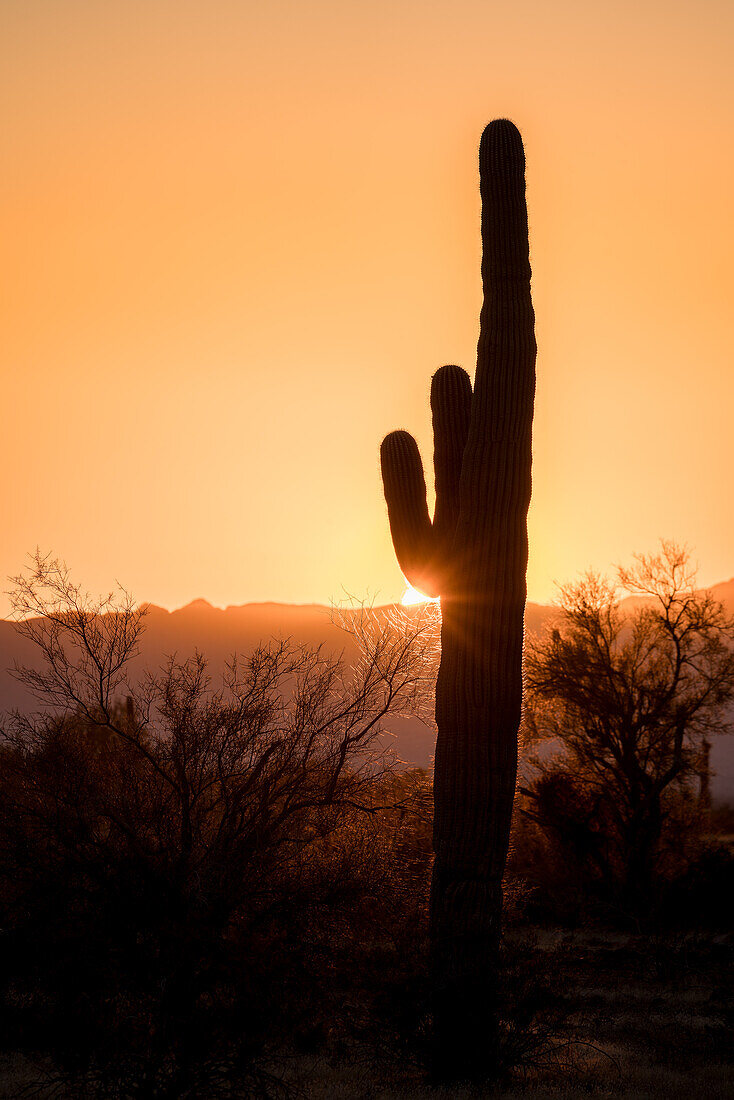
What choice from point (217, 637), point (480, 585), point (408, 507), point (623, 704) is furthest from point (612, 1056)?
point (217, 637)

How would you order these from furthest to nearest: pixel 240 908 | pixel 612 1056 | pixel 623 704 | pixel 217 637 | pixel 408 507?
pixel 217 637 < pixel 623 704 < pixel 408 507 < pixel 612 1056 < pixel 240 908

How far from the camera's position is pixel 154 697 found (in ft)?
33.1

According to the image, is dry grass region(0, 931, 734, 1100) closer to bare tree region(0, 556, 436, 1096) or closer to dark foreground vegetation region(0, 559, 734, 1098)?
dark foreground vegetation region(0, 559, 734, 1098)

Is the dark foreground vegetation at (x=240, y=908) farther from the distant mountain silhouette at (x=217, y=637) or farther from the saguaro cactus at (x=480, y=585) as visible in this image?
the distant mountain silhouette at (x=217, y=637)

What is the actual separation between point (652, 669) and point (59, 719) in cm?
1643

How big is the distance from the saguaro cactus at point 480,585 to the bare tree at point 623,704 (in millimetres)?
14104

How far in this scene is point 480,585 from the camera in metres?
9.45

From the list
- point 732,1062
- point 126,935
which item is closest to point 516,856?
point 732,1062

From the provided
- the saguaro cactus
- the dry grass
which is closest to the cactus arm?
the saguaro cactus

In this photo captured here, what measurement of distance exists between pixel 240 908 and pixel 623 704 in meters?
16.5

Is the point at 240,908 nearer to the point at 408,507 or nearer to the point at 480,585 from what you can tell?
the point at 480,585

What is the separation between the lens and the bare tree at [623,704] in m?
22.6

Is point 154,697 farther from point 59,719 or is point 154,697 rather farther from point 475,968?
point 475,968

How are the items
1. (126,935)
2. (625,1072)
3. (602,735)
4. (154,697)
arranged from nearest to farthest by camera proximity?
(126,935), (625,1072), (154,697), (602,735)
